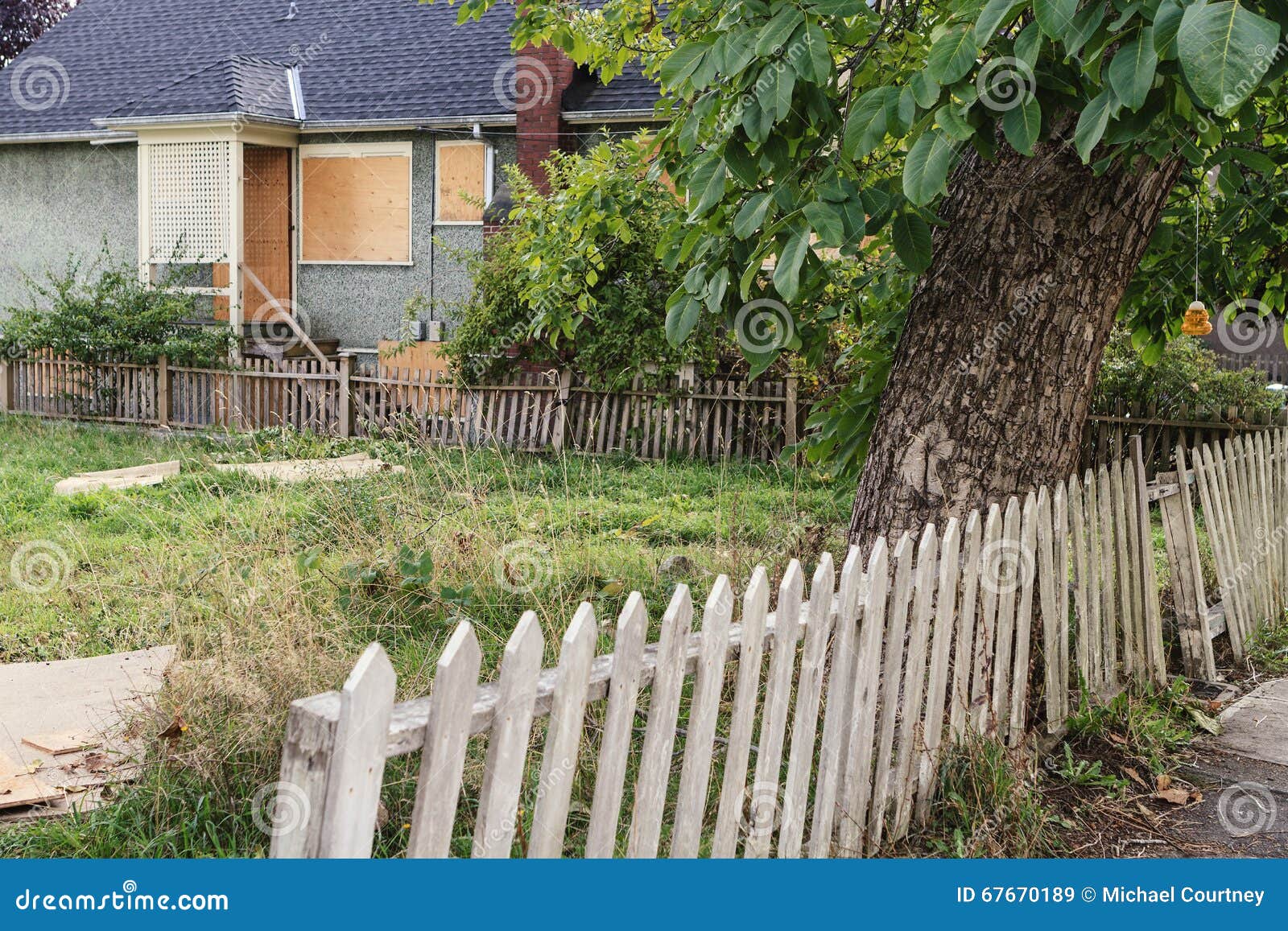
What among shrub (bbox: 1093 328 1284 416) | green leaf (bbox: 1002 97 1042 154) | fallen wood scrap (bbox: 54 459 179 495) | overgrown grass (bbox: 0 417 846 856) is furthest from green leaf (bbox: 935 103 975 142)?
fallen wood scrap (bbox: 54 459 179 495)

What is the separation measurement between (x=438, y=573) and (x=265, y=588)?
927 millimetres

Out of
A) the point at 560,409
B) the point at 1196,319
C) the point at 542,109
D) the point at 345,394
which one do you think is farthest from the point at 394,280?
the point at 1196,319

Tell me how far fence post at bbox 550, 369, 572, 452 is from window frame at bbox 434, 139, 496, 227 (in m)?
4.92

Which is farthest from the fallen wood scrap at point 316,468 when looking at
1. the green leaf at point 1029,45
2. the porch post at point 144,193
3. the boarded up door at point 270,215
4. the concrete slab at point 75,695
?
the porch post at point 144,193

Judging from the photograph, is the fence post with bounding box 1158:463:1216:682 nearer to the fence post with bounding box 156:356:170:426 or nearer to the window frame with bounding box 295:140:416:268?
the fence post with bounding box 156:356:170:426

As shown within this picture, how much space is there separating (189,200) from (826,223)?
55.6 feet

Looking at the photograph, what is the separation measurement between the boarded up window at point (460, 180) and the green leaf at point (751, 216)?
14.1m

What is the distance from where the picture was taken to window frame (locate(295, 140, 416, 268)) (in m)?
18.2

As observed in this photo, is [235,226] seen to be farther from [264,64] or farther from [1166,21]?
[1166,21]

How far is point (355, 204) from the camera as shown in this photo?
1869cm

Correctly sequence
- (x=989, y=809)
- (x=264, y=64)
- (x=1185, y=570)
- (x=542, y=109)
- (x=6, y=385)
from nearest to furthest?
(x=989, y=809) < (x=1185, y=570) < (x=6, y=385) < (x=542, y=109) < (x=264, y=64)

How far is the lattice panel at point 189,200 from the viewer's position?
1805 centimetres

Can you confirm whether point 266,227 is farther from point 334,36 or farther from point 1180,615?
point 1180,615

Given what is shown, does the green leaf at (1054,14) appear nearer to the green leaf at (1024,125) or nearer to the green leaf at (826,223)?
the green leaf at (1024,125)
